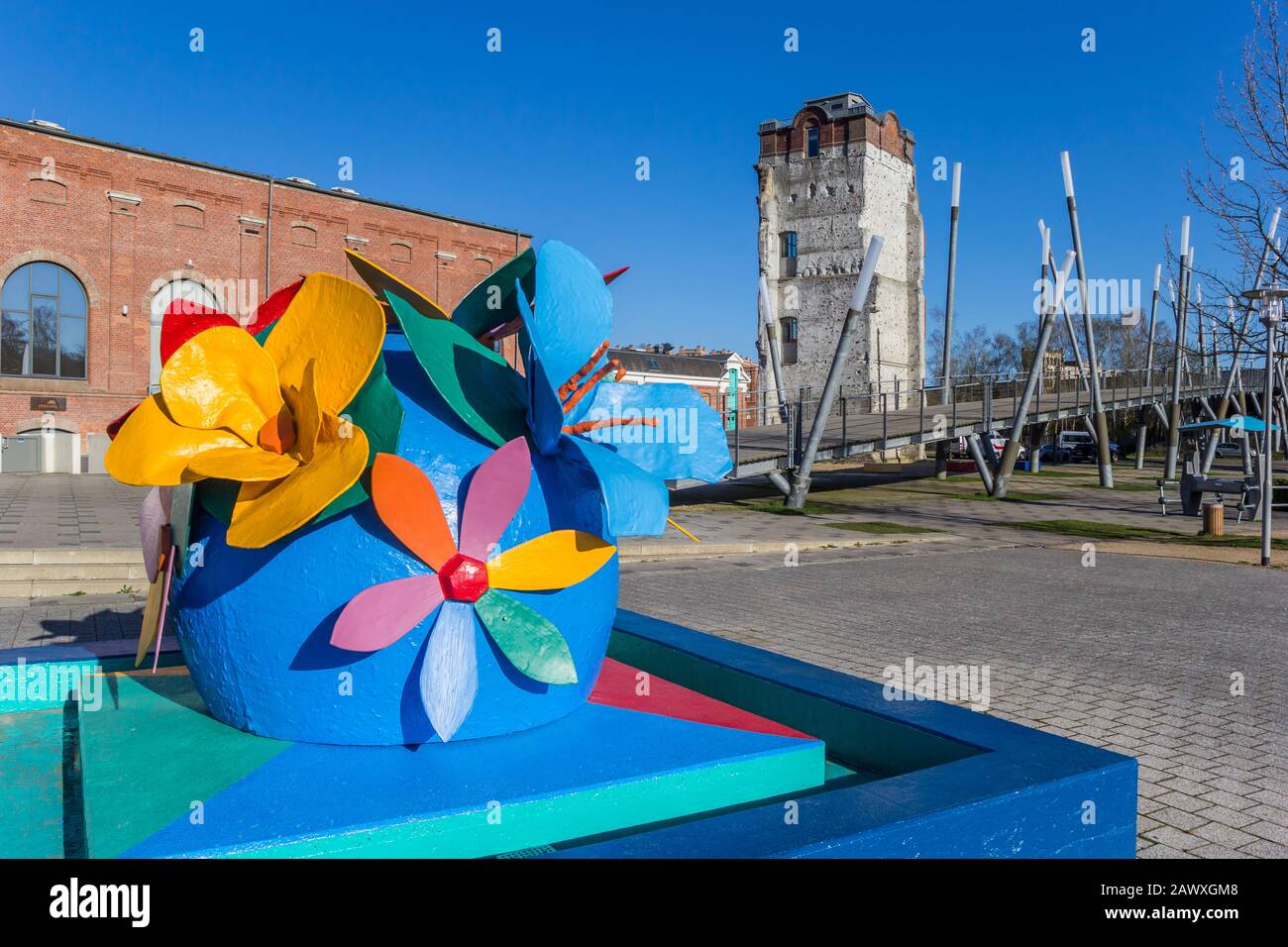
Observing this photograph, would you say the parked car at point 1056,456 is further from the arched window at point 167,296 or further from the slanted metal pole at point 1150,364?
the arched window at point 167,296

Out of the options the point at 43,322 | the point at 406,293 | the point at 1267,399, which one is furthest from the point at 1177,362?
the point at 43,322

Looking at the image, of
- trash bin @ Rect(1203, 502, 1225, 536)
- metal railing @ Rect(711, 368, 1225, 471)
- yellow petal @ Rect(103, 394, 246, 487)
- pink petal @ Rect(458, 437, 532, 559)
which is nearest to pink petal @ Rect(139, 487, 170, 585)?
yellow petal @ Rect(103, 394, 246, 487)

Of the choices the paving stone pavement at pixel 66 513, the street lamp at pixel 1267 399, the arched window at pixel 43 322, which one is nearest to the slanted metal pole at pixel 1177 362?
the street lamp at pixel 1267 399

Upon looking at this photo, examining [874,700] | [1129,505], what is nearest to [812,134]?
[1129,505]

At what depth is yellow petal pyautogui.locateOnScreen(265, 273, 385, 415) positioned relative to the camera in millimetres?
2896

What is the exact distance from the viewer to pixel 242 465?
2932 millimetres

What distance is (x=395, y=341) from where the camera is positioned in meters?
3.45

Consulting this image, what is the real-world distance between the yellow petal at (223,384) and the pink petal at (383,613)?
0.67m

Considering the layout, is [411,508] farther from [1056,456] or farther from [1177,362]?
[1056,456]

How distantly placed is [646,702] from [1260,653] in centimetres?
631
